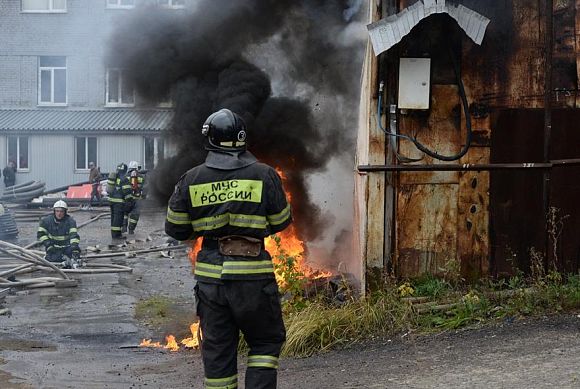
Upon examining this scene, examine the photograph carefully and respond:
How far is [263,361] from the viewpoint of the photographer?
185 inches

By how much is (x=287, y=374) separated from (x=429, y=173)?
7.60 ft

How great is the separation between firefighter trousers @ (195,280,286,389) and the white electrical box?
2774 millimetres

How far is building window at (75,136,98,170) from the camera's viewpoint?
111 feet

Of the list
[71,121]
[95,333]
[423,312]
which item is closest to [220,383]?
[423,312]

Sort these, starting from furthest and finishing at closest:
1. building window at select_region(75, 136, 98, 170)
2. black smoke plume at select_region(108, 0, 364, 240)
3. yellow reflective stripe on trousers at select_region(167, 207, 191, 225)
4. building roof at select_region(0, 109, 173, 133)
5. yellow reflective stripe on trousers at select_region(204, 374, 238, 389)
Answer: building window at select_region(75, 136, 98, 170) < building roof at select_region(0, 109, 173, 133) < black smoke plume at select_region(108, 0, 364, 240) < yellow reflective stripe on trousers at select_region(167, 207, 191, 225) < yellow reflective stripe on trousers at select_region(204, 374, 238, 389)

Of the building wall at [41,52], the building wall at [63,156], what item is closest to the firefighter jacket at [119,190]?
the building wall at [41,52]

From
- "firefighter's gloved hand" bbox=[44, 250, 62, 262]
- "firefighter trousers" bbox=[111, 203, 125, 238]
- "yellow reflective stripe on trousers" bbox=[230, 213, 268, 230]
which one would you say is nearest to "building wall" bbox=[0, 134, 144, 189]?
"firefighter trousers" bbox=[111, 203, 125, 238]

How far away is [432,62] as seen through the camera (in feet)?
22.9

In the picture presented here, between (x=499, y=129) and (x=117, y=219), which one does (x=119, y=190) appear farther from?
(x=499, y=129)

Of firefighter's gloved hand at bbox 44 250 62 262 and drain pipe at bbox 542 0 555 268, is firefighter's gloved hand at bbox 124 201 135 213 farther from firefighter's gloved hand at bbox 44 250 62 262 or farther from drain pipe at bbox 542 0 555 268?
drain pipe at bbox 542 0 555 268

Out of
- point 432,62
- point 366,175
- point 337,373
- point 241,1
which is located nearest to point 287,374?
point 337,373

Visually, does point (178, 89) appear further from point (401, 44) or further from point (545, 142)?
point (545, 142)

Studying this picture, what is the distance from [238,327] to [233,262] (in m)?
0.42

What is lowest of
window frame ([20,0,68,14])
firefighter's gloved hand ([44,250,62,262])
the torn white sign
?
firefighter's gloved hand ([44,250,62,262])
